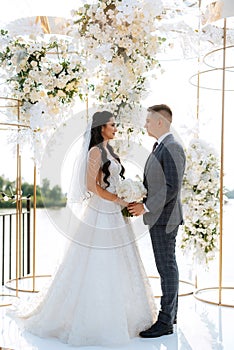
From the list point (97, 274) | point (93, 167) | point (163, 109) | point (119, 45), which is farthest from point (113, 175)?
point (119, 45)

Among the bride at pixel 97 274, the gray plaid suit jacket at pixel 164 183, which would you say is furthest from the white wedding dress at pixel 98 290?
the gray plaid suit jacket at pixel 164 183

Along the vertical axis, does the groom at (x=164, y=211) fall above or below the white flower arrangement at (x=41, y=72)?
below

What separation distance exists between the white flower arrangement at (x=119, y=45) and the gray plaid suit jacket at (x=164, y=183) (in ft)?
2.11

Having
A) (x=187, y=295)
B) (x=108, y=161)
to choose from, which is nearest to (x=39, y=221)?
(x=187, y=295)

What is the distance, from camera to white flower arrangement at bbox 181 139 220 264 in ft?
14.7

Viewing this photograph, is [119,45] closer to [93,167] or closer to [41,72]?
[41,72]

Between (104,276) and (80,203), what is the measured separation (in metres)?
0.62

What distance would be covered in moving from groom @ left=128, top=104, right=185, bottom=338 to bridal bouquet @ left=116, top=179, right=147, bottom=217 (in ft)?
0.29

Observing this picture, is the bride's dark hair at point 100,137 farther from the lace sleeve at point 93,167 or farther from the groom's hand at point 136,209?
the groom's hand at point 136,209

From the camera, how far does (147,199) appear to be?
352cm

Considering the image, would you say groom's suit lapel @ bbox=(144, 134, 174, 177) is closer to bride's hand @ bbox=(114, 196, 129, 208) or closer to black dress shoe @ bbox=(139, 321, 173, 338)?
bride's hand @ bbox=(114, 196, 129, 208)

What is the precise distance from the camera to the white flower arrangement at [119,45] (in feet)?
12.4

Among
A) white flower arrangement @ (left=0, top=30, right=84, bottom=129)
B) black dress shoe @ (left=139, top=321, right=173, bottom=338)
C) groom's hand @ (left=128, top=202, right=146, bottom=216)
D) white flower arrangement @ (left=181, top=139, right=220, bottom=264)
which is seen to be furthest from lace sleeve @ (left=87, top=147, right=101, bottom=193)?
white flower arrangement @ (left=181, top=139, right=220, bottom=264)

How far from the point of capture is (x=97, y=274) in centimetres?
341
